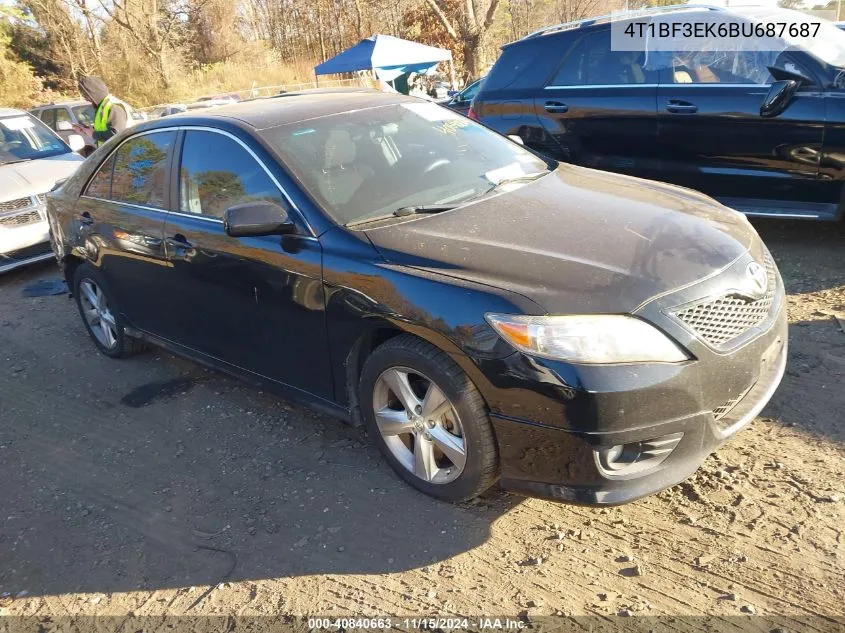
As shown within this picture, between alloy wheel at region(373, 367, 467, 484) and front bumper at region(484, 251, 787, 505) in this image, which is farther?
alloy wheel at region(373, 367, 467, 484)

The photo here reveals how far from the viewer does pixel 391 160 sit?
3625 mm

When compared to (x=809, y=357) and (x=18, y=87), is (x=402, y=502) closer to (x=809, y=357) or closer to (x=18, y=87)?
(x=809, y=357)

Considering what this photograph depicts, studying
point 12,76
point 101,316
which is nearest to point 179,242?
point 101,316

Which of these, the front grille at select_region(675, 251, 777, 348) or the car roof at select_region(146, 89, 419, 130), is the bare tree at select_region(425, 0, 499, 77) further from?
the front grille at select_region(675, 251, 777, 348)

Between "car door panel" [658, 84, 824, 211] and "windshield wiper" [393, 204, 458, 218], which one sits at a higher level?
"windshield wiper" [393, 204, 458, 218]

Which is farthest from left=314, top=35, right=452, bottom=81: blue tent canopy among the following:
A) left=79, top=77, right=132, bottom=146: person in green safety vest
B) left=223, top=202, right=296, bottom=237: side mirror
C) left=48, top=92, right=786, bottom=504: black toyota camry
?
left=223, top=202, right=296, bottom=237: side mirror

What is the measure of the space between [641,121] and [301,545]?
14.8 feet

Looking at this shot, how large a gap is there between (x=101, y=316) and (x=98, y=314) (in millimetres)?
62

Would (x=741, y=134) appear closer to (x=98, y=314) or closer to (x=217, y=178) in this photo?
(x=217, y=178)

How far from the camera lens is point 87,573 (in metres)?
2.92

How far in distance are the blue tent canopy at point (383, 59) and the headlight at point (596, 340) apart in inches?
713

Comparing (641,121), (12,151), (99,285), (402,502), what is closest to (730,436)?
(402,502)

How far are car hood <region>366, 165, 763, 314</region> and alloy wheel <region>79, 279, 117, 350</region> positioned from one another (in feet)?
9.09

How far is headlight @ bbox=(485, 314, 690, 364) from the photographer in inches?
95.7
